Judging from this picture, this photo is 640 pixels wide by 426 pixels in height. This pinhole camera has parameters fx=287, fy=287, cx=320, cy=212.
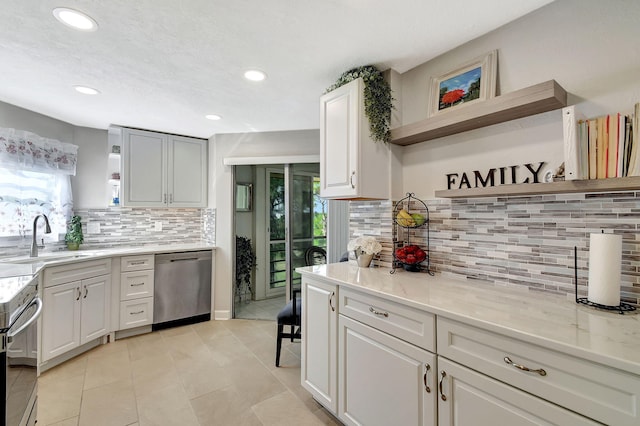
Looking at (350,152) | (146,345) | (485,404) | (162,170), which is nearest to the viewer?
(485,404)

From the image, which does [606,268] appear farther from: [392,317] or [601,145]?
[392,317]

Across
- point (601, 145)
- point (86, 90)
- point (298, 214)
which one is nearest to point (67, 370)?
point (86, 90)

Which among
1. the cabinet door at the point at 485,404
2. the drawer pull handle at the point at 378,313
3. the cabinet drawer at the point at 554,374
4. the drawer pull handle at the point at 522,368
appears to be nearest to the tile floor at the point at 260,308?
the drawer pull handle at the point at 378,313

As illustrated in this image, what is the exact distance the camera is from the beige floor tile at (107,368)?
2.28 meters

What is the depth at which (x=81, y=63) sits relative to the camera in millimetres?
2021

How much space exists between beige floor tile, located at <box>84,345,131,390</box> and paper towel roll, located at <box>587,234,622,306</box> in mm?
3099

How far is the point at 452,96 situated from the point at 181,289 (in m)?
3.38

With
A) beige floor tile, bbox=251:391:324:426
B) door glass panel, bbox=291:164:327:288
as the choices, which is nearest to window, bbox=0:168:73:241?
door glass panel, bbox=291:164:327:288

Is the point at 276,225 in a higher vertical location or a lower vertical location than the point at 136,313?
higher

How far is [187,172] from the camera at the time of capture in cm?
378

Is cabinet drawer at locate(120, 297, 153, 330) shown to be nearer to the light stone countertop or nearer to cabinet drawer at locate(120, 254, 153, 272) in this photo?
cabinet drawer at locate(120, 254, 153, 272)

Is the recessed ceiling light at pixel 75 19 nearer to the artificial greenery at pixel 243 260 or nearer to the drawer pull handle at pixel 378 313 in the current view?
the drawer pull handle at pixel 378 313

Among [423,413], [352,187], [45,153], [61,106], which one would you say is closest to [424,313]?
[423,413]

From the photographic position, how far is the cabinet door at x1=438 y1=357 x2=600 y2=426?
929mm
